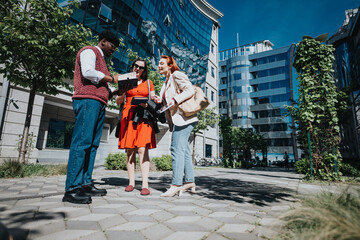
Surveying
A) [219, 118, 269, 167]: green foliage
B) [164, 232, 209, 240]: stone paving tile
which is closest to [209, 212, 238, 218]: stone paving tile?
[164, 232, 209, 240]: stone paving tile

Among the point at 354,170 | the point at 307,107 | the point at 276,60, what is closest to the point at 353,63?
the point at 354,170

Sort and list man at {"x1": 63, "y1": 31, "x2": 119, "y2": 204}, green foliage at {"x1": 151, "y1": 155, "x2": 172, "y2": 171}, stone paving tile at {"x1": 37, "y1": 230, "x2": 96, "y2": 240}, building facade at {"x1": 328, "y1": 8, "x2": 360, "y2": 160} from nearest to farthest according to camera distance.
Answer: stone paving tile at {"x1": 37, "y1": 230, "x2": 96, "y2": 240} < man at {"x1": 63, "y1": 31, "x2": 119, "y2": 204} < green foliage at {"x1": 151, "y1": 155, "x2": 172, "y2": 171} < building facade at {"x1": 328, "y1": 8, "x2": 360, "y2": 160}

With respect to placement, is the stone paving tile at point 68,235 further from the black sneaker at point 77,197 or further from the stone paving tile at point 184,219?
the black sneaker at point 77,197

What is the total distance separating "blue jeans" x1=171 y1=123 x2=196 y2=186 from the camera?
9.57 feet

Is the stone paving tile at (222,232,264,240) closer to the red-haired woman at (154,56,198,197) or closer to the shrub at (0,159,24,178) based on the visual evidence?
the red-haired woman at (154,56,198,197)

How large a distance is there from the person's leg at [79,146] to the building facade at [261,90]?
52.8m

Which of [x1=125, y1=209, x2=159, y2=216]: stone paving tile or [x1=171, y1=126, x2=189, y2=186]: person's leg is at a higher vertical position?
[x1=171, y1=126, x2=189, y2=186]: person's leg

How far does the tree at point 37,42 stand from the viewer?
529 cm

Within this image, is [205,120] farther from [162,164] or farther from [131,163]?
[131,163]

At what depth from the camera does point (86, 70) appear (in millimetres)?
2340

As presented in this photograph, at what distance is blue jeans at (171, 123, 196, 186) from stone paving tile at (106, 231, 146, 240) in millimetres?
1516

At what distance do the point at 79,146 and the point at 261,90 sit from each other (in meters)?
60.0

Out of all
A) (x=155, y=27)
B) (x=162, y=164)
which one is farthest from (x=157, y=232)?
(x=155, y=27)

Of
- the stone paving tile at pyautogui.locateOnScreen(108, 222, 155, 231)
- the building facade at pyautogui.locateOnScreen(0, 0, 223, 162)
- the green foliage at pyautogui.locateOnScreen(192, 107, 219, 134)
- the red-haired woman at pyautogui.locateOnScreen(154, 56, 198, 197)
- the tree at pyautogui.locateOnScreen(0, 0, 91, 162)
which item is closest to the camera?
the stone paving tile at pyautogui.locateOnScreen(108, 222, 155, 231)
